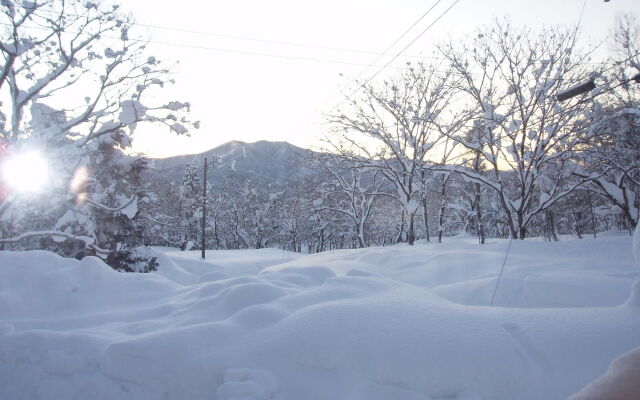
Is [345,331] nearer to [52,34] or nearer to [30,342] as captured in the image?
[30,342]

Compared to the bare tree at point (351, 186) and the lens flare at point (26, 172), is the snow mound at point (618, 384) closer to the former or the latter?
the lens flare at point (26, 172)

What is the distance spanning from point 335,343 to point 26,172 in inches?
412

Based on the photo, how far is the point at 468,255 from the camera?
289 inches

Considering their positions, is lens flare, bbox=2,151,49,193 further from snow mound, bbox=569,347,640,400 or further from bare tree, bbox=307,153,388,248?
bare tree, bbox=307,153,388,248

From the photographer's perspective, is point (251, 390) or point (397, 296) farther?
point (397, 296)

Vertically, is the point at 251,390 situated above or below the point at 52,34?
below

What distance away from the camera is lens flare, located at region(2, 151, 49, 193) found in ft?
29.7

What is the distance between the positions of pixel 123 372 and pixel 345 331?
192 cm

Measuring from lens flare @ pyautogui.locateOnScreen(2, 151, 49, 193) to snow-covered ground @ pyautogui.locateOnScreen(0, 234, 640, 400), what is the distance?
19.2 feet

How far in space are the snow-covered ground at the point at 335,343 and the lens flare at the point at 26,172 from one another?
5.86 meters

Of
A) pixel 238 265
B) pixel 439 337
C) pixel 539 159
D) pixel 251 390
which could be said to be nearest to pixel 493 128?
pixel 539 159

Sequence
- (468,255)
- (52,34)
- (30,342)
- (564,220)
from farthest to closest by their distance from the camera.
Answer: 1. (564,220)
2. (52,34)
3. (468,255)
4. (30,342)

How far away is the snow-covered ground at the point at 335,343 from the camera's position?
2.57 metres

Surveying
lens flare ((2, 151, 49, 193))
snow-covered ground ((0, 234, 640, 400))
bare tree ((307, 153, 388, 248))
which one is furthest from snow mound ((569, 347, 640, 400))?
bare tree ((307, 153, 388, 248))
